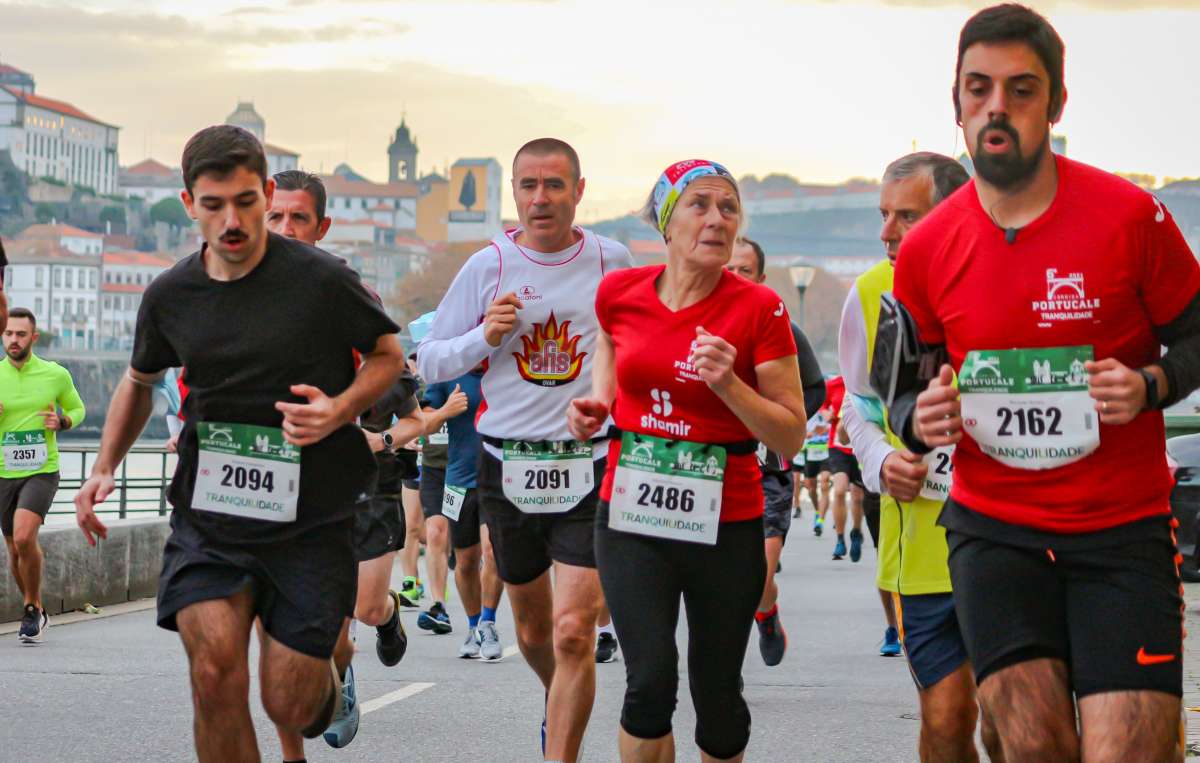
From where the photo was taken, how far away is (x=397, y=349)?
5531 millimetres

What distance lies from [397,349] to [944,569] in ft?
5.34

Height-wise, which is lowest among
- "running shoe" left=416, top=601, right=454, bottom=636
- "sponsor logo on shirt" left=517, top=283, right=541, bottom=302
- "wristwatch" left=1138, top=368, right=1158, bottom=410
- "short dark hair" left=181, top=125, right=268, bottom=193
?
"running shoe" left=416, top=601, right=454, bottom=636

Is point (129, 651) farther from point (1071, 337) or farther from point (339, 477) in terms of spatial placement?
point (1071, 337)

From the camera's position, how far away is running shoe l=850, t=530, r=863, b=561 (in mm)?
21672

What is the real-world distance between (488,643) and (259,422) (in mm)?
6013

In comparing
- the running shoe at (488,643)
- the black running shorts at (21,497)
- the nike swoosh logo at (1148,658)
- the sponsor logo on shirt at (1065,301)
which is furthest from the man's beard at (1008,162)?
the black running shorts at (21,497)

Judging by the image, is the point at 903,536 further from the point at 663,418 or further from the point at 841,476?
the point at 841,476

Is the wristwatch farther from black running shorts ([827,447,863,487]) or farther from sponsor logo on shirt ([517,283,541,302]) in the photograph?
black running shorts ([827,447,863,487])

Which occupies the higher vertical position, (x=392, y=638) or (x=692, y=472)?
(x=692, y=472)

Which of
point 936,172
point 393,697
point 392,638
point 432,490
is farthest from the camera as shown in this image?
point 432,490

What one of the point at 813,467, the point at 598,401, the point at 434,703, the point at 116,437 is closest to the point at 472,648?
the point at 434,703

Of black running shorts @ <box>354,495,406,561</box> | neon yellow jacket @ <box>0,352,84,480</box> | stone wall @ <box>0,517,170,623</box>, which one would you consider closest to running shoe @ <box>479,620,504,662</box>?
black running shorts @ <box>354,495,406,561</box>

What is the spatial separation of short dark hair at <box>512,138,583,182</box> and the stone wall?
7.13 m

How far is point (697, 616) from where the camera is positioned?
5328mm
